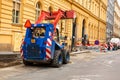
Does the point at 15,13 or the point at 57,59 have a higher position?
the point at 15,13

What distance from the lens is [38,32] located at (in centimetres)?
1878

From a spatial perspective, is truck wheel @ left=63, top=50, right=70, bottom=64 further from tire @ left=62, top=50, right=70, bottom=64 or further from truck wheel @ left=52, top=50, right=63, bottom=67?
truck wheel @ left=52, top=50, right=63, bottom=67

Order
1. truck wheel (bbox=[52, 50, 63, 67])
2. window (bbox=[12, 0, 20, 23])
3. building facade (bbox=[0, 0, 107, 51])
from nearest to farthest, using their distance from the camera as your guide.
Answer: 1. truck wheel (bbox=[52, 50, 63, 67])
2. building facade (bbox=[0, 0, 107, 51])
3. window (bbox=[12, 0, 20, 23])

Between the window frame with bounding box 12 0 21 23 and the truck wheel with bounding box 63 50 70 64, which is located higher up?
the window frame with bounding box 12 0 21 23

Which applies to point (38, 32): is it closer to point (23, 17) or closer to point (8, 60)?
point (8, 60)

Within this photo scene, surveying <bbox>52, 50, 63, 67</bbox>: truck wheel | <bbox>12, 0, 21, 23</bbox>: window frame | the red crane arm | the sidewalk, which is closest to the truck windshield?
<bbox>52, 50, 63, 67</bbox>: truck wheel

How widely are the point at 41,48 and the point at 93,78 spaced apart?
4672 mm

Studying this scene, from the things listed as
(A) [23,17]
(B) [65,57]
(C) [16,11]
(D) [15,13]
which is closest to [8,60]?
(B) [65,57]

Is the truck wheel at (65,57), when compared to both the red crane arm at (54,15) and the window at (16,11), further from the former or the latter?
the window at (16,11)

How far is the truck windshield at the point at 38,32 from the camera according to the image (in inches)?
733

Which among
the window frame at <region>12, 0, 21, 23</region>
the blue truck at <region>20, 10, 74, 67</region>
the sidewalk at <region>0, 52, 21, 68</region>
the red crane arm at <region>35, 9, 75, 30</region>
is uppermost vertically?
the window frame at <region>12, 0, 21, 23</region>

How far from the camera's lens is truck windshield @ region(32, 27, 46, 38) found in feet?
61.1

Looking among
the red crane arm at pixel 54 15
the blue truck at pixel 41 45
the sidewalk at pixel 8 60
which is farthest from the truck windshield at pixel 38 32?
the sidewalk at pixel 8 60

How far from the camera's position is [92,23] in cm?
6178
